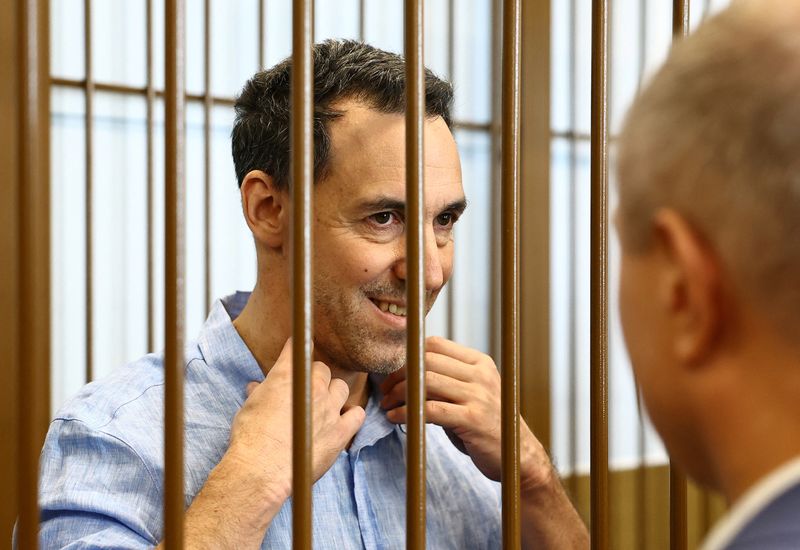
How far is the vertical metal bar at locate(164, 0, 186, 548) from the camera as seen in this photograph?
61 cm

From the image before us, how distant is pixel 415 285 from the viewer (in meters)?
0.66

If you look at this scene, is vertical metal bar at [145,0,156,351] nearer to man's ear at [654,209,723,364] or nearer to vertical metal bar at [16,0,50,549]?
vertical metal bar at [16,0,50,549]

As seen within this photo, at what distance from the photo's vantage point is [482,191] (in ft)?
8.97

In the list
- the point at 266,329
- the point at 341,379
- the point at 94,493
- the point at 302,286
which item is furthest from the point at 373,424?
the point at 302,286

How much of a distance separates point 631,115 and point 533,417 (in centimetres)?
219

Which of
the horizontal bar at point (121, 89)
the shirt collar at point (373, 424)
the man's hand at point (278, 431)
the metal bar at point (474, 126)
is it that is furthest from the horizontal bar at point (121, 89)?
the man's hand at point (278, 431)

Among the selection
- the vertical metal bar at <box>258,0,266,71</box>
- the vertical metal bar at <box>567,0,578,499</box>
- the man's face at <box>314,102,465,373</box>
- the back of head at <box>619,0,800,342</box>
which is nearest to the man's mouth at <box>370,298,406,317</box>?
the man's face at <box>314,102,465,373</box>

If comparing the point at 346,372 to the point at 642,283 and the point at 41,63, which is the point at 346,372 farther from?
the point at 642,283

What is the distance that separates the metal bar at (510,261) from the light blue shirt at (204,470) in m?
0.46

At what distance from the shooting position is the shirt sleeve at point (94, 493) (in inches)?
39.1

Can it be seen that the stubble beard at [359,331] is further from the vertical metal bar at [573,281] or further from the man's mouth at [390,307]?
the vertical metal bar at [573,281]

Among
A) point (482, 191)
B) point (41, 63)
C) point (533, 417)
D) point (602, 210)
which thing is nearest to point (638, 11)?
point (482, 191)

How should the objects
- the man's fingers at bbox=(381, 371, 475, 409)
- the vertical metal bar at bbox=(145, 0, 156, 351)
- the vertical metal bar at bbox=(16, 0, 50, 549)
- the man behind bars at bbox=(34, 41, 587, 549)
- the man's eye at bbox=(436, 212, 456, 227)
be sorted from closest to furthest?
the vertical metal bar at bbox=(16, 0, 50, 549) → the man behind bars at bbox=(34, 41, 587, 549) → the man's fingers at bbox=(381, 371, 475, 409) → the man's eye at bbox=(436, 212, 456, 227) → the vertical metal bar at bbox=(145, 0, 156, 351)

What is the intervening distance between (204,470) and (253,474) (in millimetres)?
194
